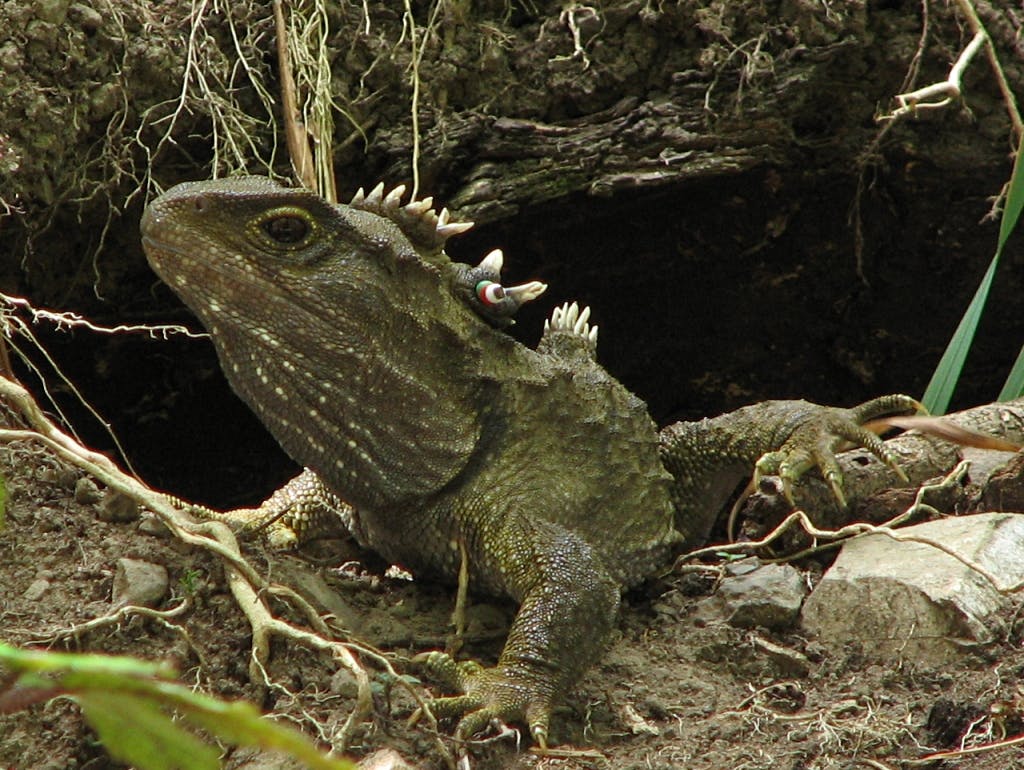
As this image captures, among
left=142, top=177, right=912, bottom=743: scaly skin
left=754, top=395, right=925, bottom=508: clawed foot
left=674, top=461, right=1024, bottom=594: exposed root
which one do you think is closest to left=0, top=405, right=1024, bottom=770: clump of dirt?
left=142, top=177, right=912, bottom=743: scaly skin

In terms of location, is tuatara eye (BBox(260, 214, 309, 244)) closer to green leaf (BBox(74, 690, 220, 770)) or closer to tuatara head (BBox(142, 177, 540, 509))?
tuatara head (BBox(142, 177, 540, 509))

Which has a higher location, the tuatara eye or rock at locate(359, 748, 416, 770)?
the tuatara eye

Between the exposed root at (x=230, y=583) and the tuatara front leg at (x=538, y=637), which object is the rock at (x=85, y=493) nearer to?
the exposed root at (x=230, y=583)

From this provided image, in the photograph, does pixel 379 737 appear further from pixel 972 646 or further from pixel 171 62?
pixel 171 62

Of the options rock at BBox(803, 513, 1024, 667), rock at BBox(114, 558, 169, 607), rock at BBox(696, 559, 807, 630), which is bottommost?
rock at BBox(696, 559, 807, 630)

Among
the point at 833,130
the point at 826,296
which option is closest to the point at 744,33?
the point at 833,130

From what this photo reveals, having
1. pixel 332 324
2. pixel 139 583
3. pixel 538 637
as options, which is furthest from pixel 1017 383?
pixel 139 583
